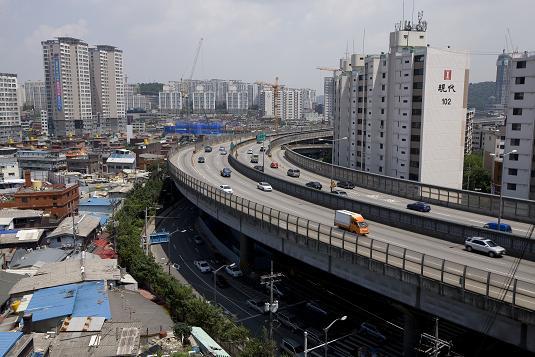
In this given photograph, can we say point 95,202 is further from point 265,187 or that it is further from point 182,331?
point 182,331

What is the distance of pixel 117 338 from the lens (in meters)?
22.3

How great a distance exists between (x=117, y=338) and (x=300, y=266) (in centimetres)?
1492

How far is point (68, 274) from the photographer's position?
101 feet

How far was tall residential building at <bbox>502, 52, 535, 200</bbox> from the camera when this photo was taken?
4228 cm

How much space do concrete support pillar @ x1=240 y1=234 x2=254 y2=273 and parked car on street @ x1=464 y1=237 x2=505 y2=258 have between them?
16.1 meters

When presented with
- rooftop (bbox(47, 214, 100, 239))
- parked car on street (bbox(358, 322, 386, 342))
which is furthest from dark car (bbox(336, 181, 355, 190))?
rooftop (bbox(47, 214, 100, 239))

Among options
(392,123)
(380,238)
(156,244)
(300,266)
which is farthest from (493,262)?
(392,123)

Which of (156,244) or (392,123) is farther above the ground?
(392,123)

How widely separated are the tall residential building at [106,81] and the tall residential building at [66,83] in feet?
21.2

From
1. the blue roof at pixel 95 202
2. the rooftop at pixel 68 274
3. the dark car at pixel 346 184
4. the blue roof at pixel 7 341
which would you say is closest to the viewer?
the blue roof at pixel 7 341

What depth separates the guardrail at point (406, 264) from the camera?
1599cm

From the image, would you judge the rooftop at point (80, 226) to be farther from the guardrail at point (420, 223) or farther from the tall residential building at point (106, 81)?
the tall residential building at point (106, 81)

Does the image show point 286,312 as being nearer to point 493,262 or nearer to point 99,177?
point 493,262

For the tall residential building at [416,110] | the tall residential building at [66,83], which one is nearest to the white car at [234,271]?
the tall residential building at [416,110]
